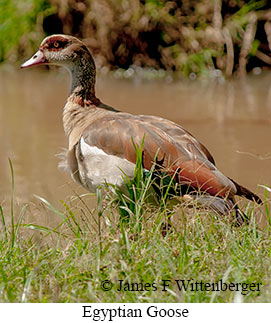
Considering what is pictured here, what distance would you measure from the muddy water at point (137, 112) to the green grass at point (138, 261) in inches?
48.9

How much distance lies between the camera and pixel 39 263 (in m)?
3.27

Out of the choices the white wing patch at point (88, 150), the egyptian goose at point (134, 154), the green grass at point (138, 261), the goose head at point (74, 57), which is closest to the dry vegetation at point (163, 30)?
→ the goose head at point (74, 57)

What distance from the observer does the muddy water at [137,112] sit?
5.91 metres

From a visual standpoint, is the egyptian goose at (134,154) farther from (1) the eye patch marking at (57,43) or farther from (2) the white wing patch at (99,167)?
(1) the eye patch marking at (57,43)

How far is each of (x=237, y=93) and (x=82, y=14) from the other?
9.94ft

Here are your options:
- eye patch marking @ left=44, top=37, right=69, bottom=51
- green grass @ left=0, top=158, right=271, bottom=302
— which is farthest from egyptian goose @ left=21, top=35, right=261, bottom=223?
eye patch marking @ left=44, top=37, right=69, bottom=51

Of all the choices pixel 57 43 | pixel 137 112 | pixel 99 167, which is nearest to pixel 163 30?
pixel 137 112

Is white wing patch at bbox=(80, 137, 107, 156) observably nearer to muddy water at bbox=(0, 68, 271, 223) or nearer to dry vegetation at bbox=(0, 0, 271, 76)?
muddy water at bbox=(0, 68, 271, 223)

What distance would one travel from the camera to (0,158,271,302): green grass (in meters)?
3.01

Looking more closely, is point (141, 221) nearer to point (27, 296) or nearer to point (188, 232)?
point (188, 232)

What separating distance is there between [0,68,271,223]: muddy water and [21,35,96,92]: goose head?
757mm

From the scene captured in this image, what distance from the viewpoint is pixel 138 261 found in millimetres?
3213

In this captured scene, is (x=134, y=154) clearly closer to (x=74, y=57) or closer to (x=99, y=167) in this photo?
(x=99, y=167)

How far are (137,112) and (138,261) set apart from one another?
5.08 meters
